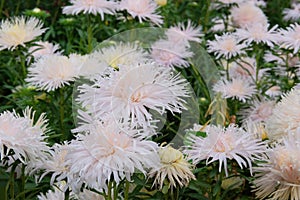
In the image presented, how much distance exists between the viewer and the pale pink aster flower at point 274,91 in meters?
2.32

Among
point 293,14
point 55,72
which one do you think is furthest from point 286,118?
point 293,14

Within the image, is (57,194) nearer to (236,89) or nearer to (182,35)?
(236,89)

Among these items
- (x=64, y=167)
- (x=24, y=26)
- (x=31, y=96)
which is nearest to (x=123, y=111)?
(x=64, y=167)

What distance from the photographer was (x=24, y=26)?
2.14 m

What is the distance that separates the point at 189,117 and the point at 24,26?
25.5 inches

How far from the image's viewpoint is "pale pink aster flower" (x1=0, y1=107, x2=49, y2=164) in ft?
4.45

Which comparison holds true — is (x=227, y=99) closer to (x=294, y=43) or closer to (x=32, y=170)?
(x=294, y=43)

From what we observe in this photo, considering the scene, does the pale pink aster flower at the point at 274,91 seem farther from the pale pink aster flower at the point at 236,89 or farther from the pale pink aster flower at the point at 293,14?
the pale pink aster flower at the point at 293,14

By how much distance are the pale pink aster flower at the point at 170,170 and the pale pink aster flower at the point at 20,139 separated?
26 centimetres

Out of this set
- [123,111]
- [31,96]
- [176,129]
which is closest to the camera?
[123,111]

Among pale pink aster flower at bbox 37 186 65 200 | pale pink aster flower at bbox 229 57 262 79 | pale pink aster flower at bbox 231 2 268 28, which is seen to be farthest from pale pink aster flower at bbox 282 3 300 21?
pale pink aster flower at bbox 37 186 65 200

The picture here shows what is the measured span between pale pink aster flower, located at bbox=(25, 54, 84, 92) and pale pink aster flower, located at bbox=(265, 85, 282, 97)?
0.73 meters

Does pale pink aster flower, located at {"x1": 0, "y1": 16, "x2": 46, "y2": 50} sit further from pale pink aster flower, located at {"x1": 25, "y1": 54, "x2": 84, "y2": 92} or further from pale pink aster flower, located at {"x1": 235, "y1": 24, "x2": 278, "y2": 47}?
pale pink aster flower, located at {"x1": 235, "y1": 24, "x2": 278, "y2": 47}

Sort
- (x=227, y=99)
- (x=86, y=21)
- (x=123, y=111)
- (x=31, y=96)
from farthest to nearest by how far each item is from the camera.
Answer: (x=86, y=21) → (x=227, y=99) → (x=31, y=96) → (x=123, y=111)
